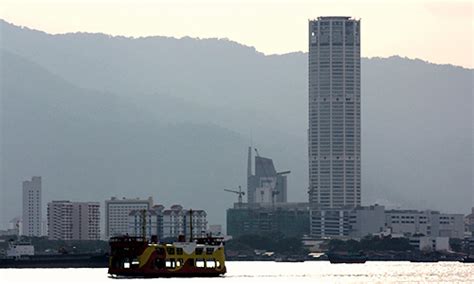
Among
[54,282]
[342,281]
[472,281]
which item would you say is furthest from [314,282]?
[54,282]

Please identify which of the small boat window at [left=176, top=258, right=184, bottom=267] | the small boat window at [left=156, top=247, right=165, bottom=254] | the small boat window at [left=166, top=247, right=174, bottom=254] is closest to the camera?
the small boat window at [left=156, top=247, right=165, bottom=254]

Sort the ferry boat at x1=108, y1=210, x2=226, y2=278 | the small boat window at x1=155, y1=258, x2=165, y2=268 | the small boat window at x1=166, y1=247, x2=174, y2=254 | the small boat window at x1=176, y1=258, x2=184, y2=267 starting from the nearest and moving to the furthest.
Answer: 1. the ferry boat at x1=108, y1=210, x2=226, y2=278
2. the small boat window at x1=155, y1=258, x2=165, y2=268
3. the small boat window at x1=166, y1=247, x2=174, y2=254
4. the small boat window at x1=176, y1=258, x2=184, y2=267

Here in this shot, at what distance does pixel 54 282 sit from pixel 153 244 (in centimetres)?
1141

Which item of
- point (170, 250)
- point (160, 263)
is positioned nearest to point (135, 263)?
point (160, 263)

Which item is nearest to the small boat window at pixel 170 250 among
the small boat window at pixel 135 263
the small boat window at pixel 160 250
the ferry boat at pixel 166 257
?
the ferry boat at pixel 166 257

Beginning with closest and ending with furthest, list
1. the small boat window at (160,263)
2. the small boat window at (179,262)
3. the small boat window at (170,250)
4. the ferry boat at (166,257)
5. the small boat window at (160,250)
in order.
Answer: the ferry boat at (166,257), the small boat window at (160,263), the small boat window at (160,250), the small boat window at (170,250), the small boat window at (179,262)

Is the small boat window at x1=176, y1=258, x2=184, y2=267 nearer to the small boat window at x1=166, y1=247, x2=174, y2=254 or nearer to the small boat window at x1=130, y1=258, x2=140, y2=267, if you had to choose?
the small boat window at x1=166, y1=247, x2=174, y2=254

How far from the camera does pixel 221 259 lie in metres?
182

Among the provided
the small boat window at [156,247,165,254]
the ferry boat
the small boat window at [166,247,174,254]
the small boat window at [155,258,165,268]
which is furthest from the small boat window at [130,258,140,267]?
the small boat window at [166,247,174,254]

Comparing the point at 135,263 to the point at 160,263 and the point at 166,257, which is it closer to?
the point at 160,263

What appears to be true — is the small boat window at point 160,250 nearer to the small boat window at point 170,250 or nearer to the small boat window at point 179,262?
the small boat window at point 170,250

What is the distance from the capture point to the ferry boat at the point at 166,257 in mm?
175750

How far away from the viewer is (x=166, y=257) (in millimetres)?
175625

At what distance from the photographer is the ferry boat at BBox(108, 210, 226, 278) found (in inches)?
6919
